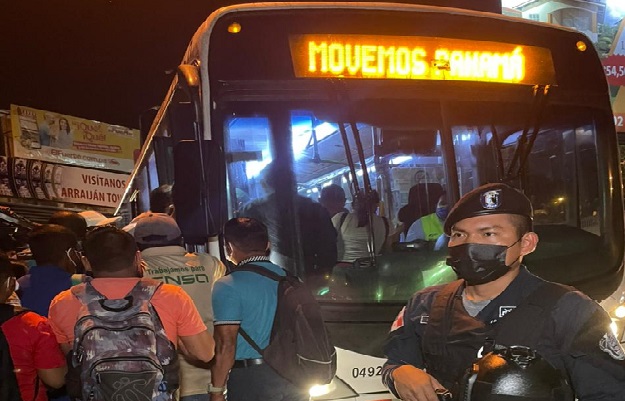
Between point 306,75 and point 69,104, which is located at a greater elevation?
point 69,104

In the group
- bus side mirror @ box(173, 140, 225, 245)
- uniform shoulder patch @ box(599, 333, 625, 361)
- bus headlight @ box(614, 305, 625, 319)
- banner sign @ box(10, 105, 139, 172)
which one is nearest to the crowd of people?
uniform shoulder patch @ box(599, 333, 625, 361)

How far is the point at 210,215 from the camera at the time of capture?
13.1 ft

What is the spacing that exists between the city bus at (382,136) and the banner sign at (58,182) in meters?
11.0

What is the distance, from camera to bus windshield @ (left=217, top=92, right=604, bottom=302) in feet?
13.6

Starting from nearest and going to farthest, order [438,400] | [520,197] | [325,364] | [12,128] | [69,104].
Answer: [438,400] → [520,197] → [325,364] → [12,128] → [69,104]

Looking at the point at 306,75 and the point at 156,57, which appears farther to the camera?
the point at 156,57

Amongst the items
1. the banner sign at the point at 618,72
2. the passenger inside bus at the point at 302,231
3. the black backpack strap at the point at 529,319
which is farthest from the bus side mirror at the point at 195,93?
the banner sign at the point at 618,72

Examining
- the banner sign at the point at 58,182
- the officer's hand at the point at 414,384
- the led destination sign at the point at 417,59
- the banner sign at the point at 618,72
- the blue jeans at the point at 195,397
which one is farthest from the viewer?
the banner sign at the point at 618,72

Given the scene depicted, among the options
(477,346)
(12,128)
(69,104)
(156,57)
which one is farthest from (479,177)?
(69,104)

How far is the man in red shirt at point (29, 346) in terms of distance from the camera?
3.42 meters

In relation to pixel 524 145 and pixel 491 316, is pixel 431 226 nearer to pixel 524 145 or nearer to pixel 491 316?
pixel 524 145

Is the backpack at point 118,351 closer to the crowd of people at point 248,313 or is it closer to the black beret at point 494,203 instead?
the crowd of people at point 248,313

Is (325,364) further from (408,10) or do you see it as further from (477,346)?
(408,10)

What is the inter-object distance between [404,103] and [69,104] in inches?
589
